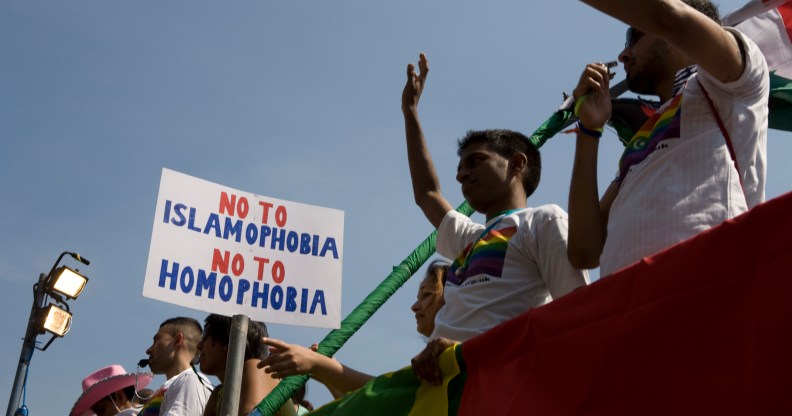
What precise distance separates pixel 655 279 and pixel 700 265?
0.36ft

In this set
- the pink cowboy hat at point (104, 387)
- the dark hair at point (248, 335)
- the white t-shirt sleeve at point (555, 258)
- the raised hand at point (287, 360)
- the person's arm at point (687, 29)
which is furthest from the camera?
the pink cowboy hat at point (104, 387)

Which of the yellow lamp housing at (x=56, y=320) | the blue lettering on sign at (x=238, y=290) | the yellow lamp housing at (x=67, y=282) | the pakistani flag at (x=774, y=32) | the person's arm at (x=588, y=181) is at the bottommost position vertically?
the person's arm at (x=588, y=181)

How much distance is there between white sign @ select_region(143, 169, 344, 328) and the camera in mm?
4117

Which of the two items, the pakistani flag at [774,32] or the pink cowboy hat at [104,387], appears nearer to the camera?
the pakistani flag at [774,32]

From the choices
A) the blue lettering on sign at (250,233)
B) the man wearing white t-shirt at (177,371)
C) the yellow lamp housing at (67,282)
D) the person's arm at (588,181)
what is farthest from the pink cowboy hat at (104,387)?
the person's arm at (588,181)

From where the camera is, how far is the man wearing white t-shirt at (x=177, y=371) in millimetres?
4449

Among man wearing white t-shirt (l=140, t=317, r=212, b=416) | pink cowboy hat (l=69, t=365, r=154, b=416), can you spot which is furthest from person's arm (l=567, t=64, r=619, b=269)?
pink cowboy hat (l=69, t=365, r=154, b=416)

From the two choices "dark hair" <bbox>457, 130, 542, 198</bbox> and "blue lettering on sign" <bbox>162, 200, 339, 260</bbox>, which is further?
"blue lettering on sign" <bbox>162, 200, 339, 260</bbox>

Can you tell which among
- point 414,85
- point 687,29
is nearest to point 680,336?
point 687,29

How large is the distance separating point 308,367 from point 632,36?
1.41m

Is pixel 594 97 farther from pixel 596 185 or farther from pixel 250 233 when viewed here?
pixel 250 233

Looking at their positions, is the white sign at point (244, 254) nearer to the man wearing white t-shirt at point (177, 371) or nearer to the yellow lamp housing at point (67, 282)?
the man wearing white t-shirt at point (177, 371)

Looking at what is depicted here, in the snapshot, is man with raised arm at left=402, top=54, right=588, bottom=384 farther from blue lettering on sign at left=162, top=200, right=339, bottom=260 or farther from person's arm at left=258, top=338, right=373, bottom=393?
blue lettering on sign at left=162, top=200, right=339, bottom=260

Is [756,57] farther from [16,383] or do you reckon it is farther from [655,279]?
[16,383]
